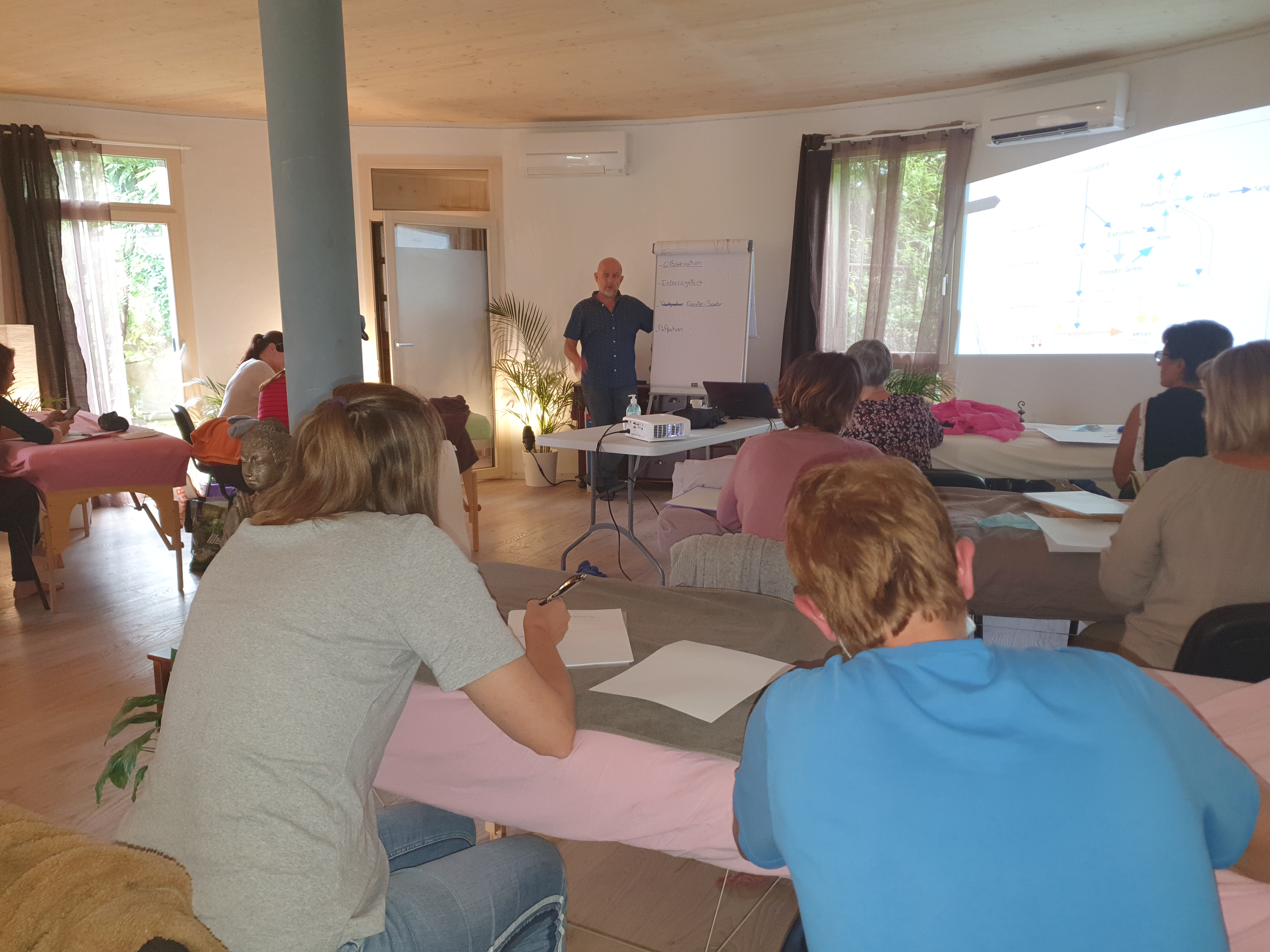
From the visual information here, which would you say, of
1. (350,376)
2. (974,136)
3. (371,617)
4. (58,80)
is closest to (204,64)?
(58,80)

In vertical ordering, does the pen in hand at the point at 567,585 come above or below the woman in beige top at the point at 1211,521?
below

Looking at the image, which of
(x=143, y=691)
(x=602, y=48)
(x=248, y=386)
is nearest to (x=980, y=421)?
(x=602, y=48)

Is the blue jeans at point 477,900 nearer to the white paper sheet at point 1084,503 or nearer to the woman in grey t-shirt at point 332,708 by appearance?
the woman in grey t-shirt at point 332,708

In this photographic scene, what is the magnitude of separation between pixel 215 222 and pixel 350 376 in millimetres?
4427

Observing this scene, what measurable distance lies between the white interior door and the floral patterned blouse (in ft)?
11.7

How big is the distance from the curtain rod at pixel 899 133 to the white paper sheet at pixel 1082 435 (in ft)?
7.62

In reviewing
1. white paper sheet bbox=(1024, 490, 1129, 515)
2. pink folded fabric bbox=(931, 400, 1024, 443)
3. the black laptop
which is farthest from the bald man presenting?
white paper sheet bbox=(1024, 490, 1129, 515)

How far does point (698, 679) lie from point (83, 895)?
0.87 metres

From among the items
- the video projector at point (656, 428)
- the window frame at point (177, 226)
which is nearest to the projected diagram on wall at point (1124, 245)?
the video projector at point (656, 428)

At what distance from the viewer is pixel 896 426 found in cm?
352

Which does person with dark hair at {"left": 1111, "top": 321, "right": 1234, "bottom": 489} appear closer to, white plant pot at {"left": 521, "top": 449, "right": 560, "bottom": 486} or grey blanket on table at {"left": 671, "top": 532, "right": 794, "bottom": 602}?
grey blanket on table at {"left": 671, "top": 532, "right": 794, "bottom": 602}

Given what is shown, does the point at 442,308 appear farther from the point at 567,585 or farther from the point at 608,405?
the point at 567,585

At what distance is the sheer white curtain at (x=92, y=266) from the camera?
19.6 feet

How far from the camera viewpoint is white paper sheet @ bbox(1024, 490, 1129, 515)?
2.38 metres
